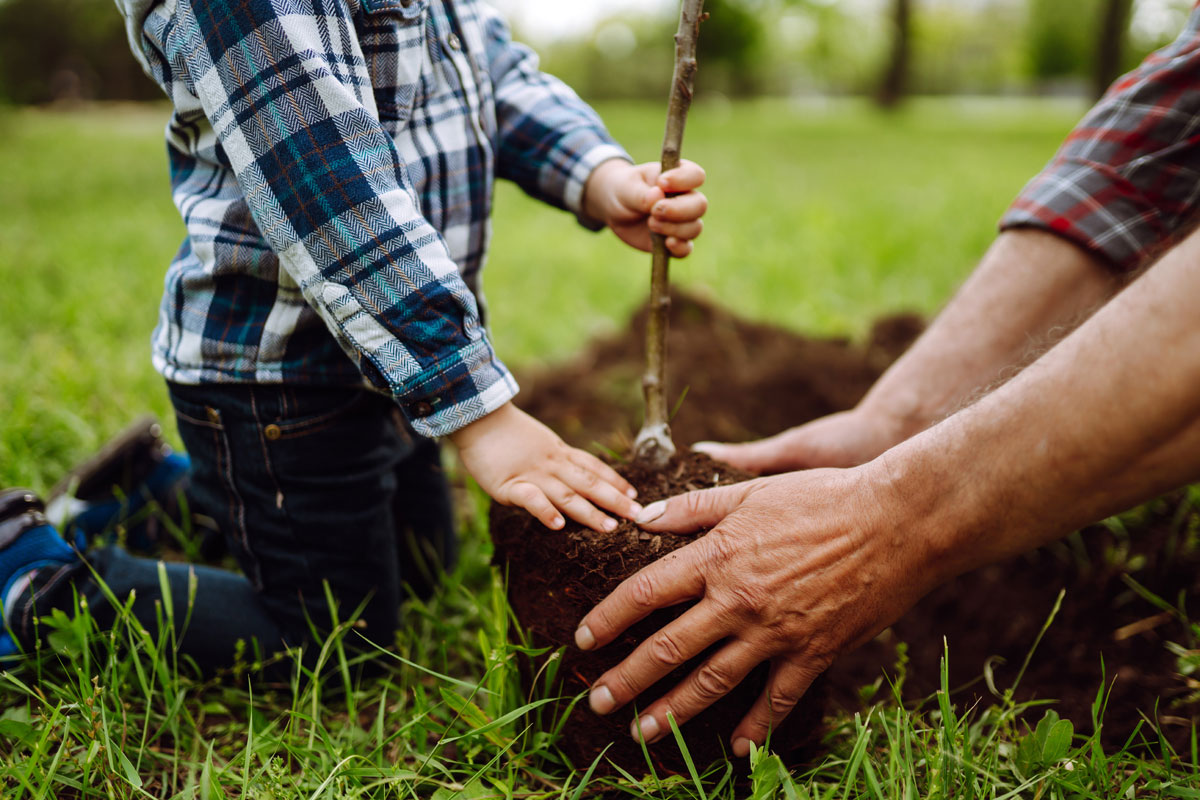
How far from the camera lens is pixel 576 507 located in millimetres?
1346

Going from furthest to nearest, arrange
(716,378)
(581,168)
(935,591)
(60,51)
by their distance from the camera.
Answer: (60,51)
(716,378)
(935,591)
(581,168)

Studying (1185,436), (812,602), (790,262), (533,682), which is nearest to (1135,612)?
(1185,436)

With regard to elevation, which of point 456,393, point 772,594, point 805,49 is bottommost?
point 805,49

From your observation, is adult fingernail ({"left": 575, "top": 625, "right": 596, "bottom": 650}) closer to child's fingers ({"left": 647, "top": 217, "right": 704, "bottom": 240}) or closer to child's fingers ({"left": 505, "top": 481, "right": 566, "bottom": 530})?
child's fingers ({"left": 505, "top": 481, "right": 566, "bottom": 530})

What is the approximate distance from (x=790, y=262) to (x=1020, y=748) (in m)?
3.76

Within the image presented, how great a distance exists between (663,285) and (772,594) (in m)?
0.61

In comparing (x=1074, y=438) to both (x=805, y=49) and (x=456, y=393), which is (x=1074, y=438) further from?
(x=805, y=49)

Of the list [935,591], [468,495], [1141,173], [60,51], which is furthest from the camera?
[60,51]

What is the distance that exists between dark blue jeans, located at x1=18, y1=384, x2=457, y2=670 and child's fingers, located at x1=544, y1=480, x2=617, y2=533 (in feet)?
1.78

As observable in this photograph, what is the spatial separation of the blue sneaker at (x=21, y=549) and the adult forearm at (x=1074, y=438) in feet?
5.52

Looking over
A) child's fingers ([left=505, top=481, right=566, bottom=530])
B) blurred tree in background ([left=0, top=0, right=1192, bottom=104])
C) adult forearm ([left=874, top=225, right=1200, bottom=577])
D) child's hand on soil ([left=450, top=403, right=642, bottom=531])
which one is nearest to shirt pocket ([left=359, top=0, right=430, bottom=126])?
child's hand on soil ([left=450, top=403, right=642, bottom=531])

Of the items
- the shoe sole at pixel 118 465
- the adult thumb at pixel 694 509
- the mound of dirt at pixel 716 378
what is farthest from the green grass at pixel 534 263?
the adult thumb at pixel 694 509

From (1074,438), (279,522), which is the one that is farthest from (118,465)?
(1074,438)

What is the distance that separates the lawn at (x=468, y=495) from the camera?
1.29m
